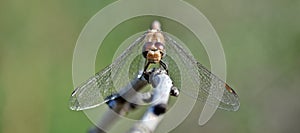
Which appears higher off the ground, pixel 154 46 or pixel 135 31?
pixel 135 31

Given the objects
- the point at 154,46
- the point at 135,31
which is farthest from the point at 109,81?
the point at 135,31

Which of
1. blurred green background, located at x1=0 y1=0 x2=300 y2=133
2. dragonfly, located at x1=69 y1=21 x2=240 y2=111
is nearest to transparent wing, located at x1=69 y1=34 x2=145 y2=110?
dragonfly, located at x1=69 y1=21 x2=240 y2=111

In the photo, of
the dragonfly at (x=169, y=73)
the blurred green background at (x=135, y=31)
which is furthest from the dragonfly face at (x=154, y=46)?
the blurred green background at (x=135, y=31)

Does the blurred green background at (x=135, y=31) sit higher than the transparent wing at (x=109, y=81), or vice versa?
the blurred green background at (x=135, y=31)

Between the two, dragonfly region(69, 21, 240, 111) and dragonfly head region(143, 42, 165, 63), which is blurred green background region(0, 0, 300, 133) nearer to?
dragonfly region(69, 21, 240, 111)

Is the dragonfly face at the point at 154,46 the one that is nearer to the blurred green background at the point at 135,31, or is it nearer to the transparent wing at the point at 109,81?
the transparent wing at the point at 109,81

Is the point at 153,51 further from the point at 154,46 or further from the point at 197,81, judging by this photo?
the point at 197,81

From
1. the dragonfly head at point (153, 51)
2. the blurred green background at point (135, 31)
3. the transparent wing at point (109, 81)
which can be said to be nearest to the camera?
the dragonfly head at point (153, 51)
